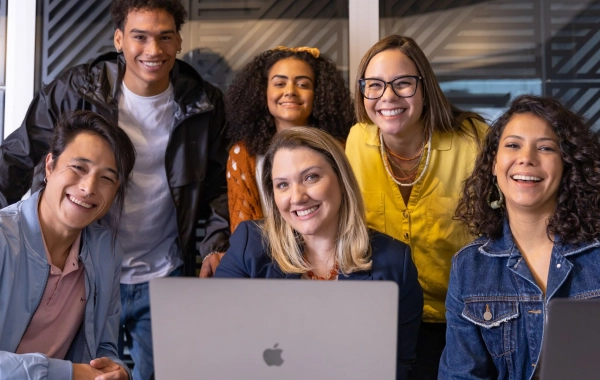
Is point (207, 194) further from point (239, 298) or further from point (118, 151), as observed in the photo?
point (239, 298)

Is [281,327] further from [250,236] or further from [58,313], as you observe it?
[58,313]

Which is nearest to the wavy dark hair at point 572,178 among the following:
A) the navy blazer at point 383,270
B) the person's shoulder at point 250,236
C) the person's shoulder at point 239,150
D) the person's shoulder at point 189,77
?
the navy blazer at point 383,270

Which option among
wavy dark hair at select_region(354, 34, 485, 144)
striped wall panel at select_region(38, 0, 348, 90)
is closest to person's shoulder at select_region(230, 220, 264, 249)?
wavy dark hair at select_region(354, 34, 485, 144)

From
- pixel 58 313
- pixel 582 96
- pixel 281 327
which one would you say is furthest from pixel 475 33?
pixel 281 327

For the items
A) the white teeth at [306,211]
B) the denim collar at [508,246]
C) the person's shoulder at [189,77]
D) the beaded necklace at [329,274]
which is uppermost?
the person's shoulder at [189,77]

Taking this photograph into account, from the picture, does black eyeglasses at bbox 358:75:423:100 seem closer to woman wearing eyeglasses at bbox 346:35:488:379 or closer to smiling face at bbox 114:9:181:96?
woman wearing eyeglasses at bbox 346:35:488:379

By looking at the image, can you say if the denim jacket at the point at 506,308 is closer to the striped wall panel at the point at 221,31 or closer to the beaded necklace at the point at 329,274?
the beaded necklace at the point at 329,274

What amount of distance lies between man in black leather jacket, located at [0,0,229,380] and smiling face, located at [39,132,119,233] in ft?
1.61

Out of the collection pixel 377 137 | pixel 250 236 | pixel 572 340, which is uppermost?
pixel 377 137

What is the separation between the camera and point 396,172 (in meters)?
2.42

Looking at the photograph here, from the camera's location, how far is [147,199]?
8.91 ft

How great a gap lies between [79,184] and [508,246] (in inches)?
49.7

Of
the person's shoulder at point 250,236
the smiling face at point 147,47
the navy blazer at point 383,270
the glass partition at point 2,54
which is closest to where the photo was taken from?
the navy blazer at point 383,270

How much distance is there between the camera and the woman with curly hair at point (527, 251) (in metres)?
1.87
